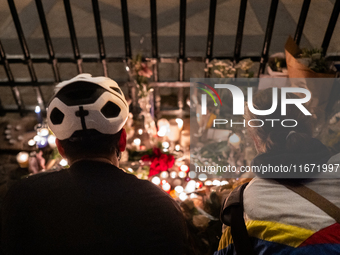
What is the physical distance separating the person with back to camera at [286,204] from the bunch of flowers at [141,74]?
5.23 ft

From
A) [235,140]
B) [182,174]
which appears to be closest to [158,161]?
[182,174]

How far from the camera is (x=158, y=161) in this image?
2.44 m

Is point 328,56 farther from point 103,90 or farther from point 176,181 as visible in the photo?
point 103,90

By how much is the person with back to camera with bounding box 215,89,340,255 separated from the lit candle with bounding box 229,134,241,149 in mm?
1125

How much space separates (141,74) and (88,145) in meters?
1.60

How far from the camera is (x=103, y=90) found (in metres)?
1.39

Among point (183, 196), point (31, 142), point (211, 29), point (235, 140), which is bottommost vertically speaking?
point (183, 196)

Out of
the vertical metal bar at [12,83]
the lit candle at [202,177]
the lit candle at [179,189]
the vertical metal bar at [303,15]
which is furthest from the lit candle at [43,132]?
the vertical metal bar at [303,15]

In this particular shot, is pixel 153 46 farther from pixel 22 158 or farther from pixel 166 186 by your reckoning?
pixel 22 158

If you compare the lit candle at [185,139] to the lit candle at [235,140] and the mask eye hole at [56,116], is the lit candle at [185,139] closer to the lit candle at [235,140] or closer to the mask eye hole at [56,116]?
the lit candle at [235,140]

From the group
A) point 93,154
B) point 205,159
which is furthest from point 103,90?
point 205,159

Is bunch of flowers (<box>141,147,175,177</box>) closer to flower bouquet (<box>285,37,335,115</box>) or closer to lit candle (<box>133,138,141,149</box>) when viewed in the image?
lit candle (<box>133,138,141,149</box>)

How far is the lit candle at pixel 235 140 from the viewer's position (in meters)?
2.55

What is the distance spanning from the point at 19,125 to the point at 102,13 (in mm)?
1908
